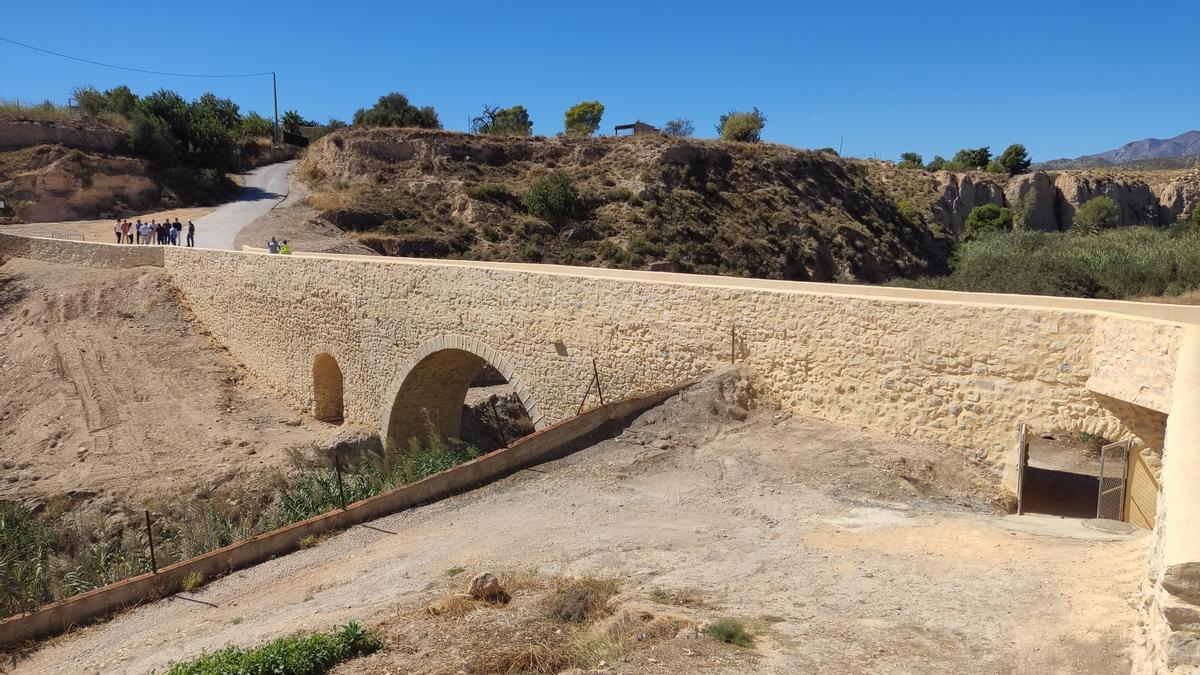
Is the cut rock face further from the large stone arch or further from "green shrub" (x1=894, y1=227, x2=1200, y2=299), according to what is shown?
"green shrub" (x1=894, y1=227, x2=1200, y2=299)

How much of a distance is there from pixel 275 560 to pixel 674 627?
5.24m

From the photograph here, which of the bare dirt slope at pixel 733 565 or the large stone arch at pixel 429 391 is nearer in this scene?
the bare dirt slope at pixel 733 565

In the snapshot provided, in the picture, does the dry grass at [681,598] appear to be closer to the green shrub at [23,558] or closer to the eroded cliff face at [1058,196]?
the green shrub at [23,558]

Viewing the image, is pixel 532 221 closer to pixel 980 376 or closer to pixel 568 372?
pixel 568 372

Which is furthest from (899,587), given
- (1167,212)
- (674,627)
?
(1167,212)

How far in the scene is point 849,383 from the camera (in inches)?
342

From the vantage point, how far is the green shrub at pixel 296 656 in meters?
5.19

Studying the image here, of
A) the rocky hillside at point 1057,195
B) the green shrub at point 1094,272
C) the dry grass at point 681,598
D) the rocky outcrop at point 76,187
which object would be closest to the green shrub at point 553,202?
the green shrub at point 1094,272

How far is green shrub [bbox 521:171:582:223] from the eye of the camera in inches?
1294

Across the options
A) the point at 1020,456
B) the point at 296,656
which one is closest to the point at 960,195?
the point at 1020,456

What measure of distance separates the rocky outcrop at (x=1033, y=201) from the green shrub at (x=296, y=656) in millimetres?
47424

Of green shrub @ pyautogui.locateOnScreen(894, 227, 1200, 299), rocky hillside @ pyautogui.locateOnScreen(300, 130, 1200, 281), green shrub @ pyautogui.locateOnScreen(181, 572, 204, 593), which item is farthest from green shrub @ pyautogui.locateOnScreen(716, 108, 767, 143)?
green shrub @ pyautogui.locateOnScreen(181, 572, 204, 593)

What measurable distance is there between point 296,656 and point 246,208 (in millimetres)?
30678

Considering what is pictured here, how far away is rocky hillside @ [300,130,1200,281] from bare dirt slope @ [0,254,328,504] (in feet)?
33.8
